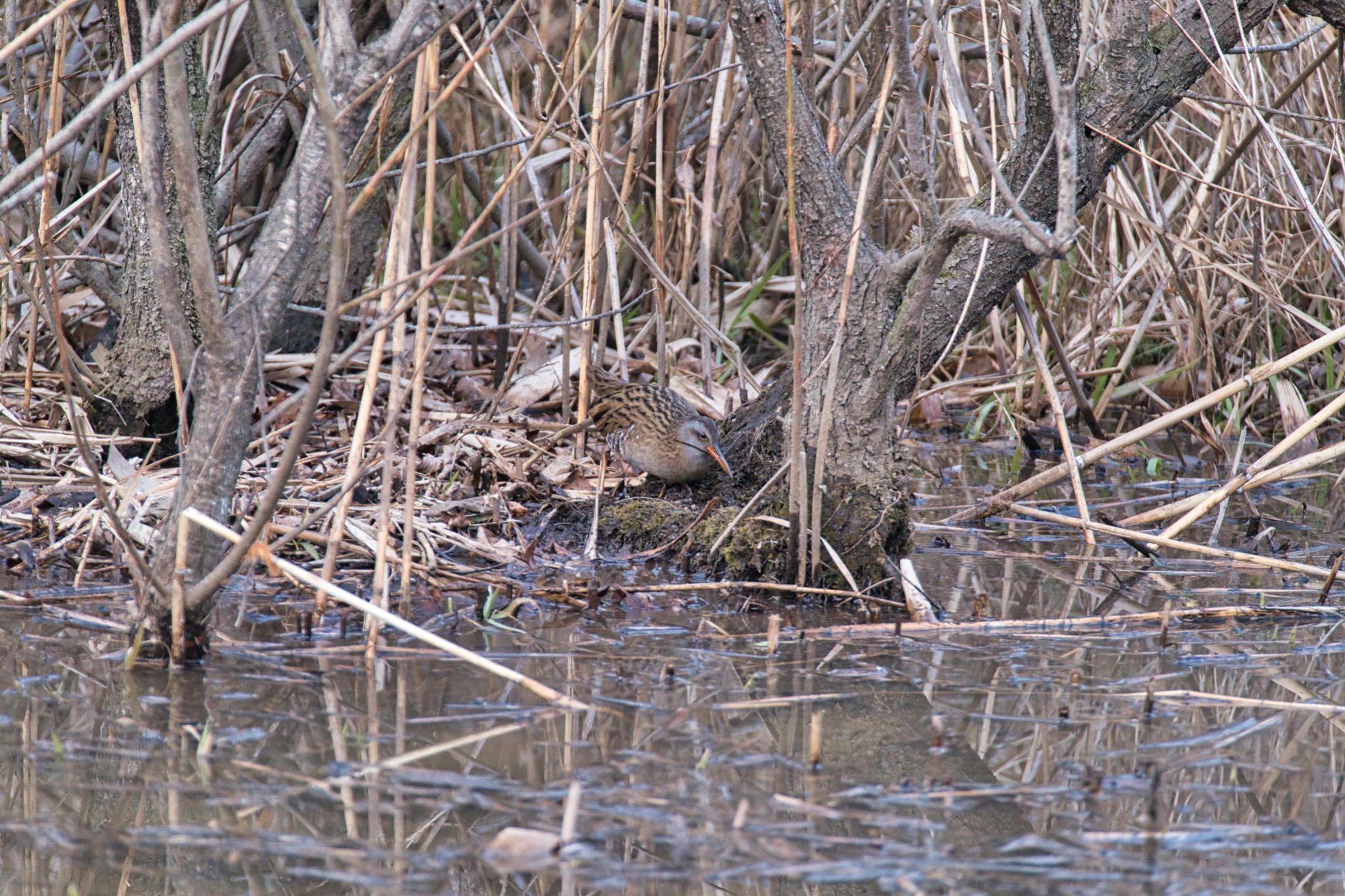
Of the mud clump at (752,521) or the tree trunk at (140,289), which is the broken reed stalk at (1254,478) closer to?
the mud clump at (752,521)

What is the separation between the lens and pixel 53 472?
13.6ft

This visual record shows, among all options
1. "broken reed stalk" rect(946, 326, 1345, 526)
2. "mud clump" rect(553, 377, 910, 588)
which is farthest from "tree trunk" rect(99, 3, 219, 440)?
"broken reed stalk" rect(946, 326, 1345, 526)

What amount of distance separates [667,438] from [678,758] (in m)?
2.08

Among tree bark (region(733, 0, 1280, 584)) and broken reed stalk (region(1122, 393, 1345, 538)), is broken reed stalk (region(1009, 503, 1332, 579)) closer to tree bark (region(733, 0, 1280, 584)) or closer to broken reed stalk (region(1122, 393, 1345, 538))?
broken reed stalk (region(1122, 393, 1345, 538))

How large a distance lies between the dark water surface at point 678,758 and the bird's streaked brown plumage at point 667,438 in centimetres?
88

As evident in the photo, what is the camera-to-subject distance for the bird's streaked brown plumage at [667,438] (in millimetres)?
4441

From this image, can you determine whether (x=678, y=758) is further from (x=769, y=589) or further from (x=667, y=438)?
(x=667, y=438)

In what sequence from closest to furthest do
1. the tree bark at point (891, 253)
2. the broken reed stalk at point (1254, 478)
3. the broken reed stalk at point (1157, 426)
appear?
the tree bark at point (891, 253)
the broken reed stalk at point (1254, 478)
the broken reed stalk at point (1157, 426)

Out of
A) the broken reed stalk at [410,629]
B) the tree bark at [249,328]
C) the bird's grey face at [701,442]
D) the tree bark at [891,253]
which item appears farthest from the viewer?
the bird's grey face at [701,442]

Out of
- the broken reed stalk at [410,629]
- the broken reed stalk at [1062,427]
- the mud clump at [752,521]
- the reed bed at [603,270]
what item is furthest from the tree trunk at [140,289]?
the broken reed stalk at [1062,427]

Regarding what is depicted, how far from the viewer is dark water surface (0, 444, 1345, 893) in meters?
2.08

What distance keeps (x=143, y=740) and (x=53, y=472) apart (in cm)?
199

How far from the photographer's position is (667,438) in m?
4.48

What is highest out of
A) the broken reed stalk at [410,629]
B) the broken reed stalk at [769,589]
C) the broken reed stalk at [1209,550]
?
the broken reed stalk at [410,629]
